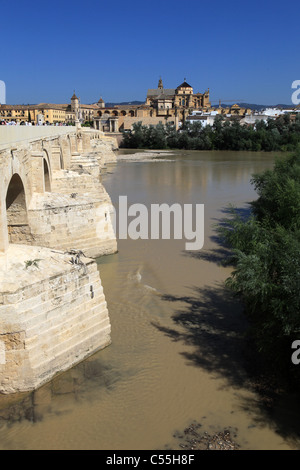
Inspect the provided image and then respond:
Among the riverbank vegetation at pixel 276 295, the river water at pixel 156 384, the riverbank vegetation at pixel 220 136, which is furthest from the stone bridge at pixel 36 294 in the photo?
the riverbank vegetation at pixel 220 136

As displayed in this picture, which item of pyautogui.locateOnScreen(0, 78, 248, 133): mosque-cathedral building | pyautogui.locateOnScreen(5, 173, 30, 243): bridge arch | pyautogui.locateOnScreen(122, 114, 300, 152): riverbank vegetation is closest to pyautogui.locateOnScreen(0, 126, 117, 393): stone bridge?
pyautogui.locateOnScreen(5, 173, 30, 243): bridge arch

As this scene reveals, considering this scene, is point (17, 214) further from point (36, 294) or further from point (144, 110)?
point (144, 110)

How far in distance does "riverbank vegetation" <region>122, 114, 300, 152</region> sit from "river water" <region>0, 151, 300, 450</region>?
35.7 m

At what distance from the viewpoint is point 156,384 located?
5.18m

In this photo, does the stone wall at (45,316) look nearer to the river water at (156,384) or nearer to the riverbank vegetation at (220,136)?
the river water at (156,384)

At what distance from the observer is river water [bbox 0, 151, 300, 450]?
173 inches

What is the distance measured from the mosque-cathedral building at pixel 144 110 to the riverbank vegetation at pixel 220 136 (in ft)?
30.6

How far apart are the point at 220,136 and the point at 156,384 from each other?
136 feet

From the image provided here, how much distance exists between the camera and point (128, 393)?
16.4 feet

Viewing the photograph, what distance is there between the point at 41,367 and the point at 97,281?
135 cm

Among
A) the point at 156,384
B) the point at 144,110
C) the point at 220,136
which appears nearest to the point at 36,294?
the point at 156,384

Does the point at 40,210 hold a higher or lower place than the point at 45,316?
higher

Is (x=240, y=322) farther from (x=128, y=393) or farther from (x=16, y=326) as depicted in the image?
(x=16, y=326)

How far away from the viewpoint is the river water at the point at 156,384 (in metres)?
4.40
